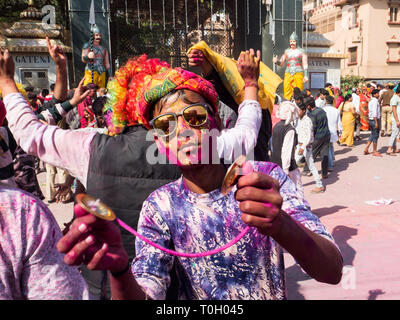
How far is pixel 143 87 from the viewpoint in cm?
169

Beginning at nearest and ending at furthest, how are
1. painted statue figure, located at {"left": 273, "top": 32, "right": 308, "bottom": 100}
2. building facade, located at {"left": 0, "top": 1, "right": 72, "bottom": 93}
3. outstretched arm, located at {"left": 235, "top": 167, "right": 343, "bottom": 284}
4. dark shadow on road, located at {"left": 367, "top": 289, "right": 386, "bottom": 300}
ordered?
outstretched arm, located at {"left": 235, "top": 167, "right": 343, "bottom": 284}
dark shadow on road, located at {"left": 367, "top": 289, "right": 386, "bottom": 300}
painted statue figure, located at {"left": 273, "top": 32, "right": 308, "bottom": 100}
building facade, located at {"left": 0, "top": 1, "right": 72, "bottom": 93}

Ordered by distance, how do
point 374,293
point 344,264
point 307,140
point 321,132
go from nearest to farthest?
point 374,293
point 344,264
point 307,140
point 321,132

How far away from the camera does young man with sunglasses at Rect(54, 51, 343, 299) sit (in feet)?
4.19

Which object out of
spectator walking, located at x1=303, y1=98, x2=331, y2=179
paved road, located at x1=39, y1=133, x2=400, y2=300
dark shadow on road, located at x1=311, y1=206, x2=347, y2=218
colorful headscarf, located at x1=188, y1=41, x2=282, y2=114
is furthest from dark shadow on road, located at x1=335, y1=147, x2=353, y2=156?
colorful headscarf, located at x1=188, y1=41, x2=282, y2=114

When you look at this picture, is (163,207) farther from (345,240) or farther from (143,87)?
(345,240)

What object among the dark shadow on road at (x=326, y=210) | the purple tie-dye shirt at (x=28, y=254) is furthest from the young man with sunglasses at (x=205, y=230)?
the dark shadow on road at (x=326, y=210)

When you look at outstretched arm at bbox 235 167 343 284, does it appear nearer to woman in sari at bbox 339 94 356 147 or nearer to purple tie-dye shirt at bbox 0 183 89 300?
purple tie-dye shirt at bbox 0 183 89 300

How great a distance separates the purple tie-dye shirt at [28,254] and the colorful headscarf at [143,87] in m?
0.69

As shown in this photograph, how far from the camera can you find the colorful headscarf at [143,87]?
158cm

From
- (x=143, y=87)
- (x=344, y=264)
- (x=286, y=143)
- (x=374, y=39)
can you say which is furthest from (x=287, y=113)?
(x=374, y=39)

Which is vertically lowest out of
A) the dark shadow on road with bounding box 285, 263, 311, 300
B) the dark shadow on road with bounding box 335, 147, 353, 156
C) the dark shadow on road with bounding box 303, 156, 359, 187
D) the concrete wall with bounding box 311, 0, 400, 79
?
the dark shadow on road with bounding box 285, 263, 311, 300

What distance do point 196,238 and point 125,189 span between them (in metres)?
0.71

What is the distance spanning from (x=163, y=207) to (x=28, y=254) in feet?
1.79

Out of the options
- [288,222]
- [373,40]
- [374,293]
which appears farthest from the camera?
[373,40]
